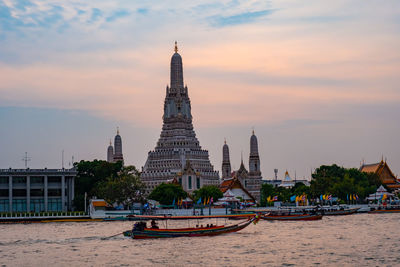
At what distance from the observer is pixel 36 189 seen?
137125 mm

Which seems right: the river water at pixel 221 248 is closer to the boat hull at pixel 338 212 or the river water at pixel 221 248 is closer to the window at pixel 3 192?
the boat hull at pixel 338 212

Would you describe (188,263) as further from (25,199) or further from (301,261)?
(25,199)

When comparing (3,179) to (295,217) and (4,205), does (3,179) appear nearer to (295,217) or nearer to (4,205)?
(4,205)

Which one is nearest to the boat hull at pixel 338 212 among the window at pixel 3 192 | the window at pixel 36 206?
the window at pixel 36 206

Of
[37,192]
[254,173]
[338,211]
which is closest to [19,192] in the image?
[37,192]

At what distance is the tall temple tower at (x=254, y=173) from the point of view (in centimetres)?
18512

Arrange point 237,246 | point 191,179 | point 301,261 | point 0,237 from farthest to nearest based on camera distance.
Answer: point 191,179
point 0,237
point 237,246
point 301,261

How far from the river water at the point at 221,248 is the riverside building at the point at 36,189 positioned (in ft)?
151

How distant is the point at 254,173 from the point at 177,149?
Answer: 27112 millimetres

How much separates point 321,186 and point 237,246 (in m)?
78.6

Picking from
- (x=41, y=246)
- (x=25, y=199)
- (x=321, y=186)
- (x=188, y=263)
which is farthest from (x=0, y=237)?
(x=321, y=186)

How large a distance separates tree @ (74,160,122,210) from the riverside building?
10.0ft

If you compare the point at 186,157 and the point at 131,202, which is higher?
the point at 186,157

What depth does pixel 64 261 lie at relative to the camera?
61.8 m
